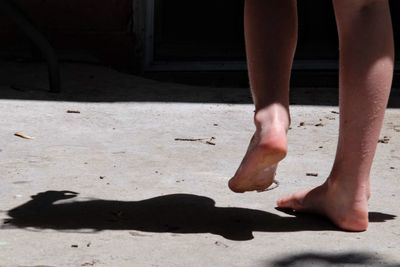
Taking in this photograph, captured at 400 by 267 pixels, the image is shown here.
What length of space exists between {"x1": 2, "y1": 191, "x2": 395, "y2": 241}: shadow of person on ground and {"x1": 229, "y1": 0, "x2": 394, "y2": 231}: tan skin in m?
A: 0.12

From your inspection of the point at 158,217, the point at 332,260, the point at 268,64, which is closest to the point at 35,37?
the point at 158,217

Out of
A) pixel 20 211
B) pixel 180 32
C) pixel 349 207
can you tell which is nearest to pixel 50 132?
pixel 20 211

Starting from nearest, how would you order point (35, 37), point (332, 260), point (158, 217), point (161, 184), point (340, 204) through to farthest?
point (332, 260) → point (340, 204) → point (158, 217) → point (161, 184) → point (35, 37)

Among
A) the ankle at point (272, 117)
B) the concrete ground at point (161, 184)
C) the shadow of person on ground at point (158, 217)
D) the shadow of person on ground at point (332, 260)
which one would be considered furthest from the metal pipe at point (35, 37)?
the shadow of person on ground at point (332, 260)

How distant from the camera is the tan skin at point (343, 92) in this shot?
2.32 m

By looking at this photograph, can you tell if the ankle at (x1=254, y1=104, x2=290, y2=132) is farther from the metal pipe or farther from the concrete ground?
the metal pipe

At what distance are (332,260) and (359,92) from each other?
1.41ft

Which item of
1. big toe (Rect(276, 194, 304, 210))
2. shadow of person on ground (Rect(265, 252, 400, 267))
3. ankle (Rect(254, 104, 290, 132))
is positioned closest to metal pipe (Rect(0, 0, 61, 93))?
big toe (Rect(276, 194, 304, 210))

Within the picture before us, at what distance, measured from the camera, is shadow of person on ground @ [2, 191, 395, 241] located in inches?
96.0

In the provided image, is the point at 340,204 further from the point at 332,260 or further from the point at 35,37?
the point at 35,37

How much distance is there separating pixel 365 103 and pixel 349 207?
0.27 m

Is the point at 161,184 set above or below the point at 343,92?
below

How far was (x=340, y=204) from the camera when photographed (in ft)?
7.94

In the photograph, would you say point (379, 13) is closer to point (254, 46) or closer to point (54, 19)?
point (254, 46)
